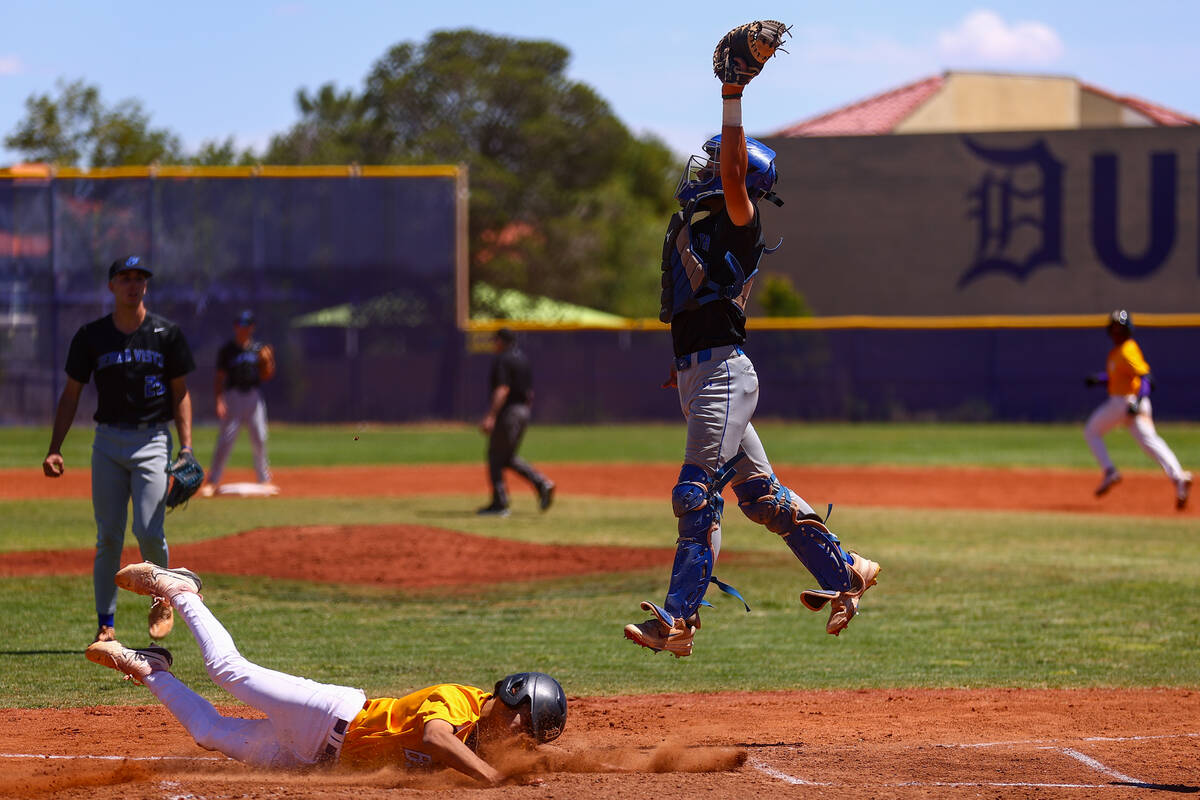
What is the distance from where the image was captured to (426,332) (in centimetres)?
3672

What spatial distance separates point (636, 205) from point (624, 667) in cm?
6869

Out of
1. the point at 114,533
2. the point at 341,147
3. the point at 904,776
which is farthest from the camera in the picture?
the point at 341,147

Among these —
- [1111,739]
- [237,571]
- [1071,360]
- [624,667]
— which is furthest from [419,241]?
[1111,739]

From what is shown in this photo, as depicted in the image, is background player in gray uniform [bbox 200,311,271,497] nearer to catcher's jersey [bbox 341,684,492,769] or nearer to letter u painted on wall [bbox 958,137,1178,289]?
catcher's jersey [bbox 341,684,492,769]

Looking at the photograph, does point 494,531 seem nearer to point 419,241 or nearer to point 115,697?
point 115,697

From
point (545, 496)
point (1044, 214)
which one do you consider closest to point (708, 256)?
point (545, 496)

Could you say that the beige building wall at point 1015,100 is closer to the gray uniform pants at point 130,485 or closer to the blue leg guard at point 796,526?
the gray uniform pants at point 130,485

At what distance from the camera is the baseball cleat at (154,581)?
6270mm

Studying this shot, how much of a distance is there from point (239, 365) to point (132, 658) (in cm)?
1309

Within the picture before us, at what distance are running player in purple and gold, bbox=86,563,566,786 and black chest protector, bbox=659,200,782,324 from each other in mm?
1771

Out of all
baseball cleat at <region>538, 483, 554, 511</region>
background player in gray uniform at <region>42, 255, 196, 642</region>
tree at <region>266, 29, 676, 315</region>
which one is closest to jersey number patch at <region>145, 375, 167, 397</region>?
background player in gray uniform at <region>42, 255, 196, 642</region>

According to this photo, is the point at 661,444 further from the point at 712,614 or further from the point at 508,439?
the point at 712,614

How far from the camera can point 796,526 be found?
6559mm

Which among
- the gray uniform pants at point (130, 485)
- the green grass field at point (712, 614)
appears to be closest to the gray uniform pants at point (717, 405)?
the green grass field at point (712, 614)
